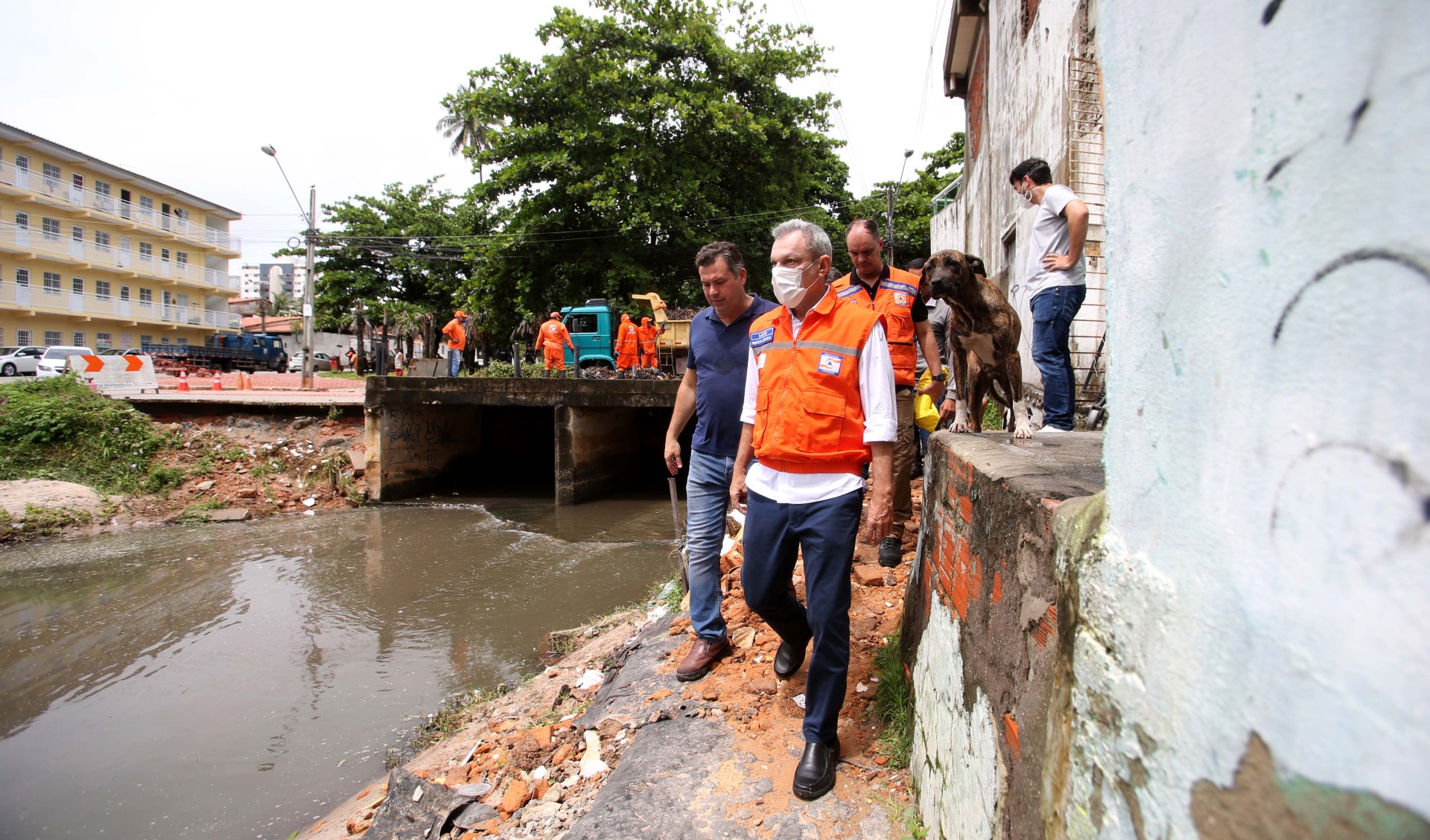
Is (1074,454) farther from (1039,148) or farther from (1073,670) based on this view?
(1039,148)

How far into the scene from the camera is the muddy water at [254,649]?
481 cm

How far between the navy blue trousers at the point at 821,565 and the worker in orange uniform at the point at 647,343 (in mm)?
14865

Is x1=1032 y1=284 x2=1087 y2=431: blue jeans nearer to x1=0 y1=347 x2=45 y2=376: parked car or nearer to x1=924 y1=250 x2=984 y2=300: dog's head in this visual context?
x1=924 y1=250 x2=984 y2=300: dog's head

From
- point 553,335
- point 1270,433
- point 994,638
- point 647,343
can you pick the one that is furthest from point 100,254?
point 1270,433

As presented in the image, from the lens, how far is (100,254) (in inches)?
1425

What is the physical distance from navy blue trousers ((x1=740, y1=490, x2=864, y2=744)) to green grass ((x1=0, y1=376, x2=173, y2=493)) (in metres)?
15.2

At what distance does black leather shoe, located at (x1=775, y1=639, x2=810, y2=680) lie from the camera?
326cm

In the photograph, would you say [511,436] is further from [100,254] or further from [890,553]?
[100,254]

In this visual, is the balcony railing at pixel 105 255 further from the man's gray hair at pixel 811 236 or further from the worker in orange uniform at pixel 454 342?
the man's gray hair at pixel 811 236

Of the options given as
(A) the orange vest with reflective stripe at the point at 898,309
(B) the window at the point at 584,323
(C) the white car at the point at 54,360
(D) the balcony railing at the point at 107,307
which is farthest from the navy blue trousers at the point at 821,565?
(D) the balcony railing at the point at 107,307

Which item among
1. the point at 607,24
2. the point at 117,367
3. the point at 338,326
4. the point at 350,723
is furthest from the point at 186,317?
the point at 350,723

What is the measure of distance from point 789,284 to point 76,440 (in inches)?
671

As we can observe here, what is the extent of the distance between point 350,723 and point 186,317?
145ft

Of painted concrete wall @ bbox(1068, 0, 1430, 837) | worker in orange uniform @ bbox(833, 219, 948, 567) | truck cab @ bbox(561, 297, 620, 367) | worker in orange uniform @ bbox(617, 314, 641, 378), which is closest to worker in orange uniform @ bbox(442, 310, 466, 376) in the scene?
truck cab @ bbox(561, 297, 620, 367)
